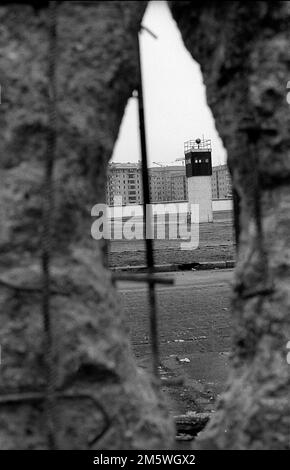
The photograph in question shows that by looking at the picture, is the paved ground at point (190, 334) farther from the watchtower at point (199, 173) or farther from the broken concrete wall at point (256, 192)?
the watchtower at point (199, 173)

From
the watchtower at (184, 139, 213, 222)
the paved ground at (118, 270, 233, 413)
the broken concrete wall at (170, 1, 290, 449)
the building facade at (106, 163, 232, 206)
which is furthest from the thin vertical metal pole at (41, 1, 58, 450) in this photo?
the building facade at (106, 163, 232, 206)

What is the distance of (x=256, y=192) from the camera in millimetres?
1764

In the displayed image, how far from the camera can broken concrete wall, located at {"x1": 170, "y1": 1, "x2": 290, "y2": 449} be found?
170 centimetres

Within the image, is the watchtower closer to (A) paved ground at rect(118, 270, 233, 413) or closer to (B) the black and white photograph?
(A) paved ground at rect(118, 270, 233, 413)

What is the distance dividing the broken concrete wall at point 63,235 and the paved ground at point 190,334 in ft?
7.95

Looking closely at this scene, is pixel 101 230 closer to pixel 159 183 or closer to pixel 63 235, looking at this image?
pixel 63 235

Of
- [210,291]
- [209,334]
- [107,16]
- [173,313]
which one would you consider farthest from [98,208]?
[210,291]

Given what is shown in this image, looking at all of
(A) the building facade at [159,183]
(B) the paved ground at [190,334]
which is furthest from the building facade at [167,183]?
(B) the paved ground at [190,334]

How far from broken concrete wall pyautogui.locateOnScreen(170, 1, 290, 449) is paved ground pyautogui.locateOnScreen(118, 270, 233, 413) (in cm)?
228

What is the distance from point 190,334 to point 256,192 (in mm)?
4602

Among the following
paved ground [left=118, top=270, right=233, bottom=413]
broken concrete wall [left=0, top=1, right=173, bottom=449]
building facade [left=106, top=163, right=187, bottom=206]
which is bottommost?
paved ground [left=118, top=270, right=233, bottom=413]

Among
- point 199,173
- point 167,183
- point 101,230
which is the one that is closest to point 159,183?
point 167,183

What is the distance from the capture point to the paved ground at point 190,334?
445 cm

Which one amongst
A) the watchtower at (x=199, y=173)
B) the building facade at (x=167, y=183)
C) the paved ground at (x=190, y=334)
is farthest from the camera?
the building facade at (x=167, y=183)
